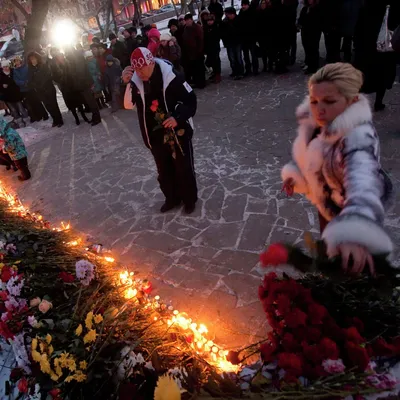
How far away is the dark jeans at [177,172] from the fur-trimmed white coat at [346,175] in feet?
7.64

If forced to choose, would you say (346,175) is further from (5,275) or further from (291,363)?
(5,275)

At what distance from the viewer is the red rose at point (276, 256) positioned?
155cm

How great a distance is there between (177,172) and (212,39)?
7212mm

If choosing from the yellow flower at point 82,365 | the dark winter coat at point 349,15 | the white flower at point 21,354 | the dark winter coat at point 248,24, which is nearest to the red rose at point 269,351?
the yellow flower at point 82,365

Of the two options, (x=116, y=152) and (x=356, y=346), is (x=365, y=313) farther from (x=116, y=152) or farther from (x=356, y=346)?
(x=116, y=152)

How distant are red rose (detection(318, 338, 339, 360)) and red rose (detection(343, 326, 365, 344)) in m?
0.09

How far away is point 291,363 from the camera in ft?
4.85

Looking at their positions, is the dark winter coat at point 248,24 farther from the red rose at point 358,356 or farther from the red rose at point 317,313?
the red rose at point 358,356

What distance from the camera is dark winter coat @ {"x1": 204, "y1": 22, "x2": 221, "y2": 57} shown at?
34.8ft

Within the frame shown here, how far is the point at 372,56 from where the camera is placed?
653 cm

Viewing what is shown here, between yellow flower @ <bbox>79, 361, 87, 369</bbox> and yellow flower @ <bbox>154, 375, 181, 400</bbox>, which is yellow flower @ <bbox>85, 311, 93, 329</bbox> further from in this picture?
yellow flower @ <bbox>154, 375, 181, 400</bbox>

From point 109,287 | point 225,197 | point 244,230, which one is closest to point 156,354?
point 109,287

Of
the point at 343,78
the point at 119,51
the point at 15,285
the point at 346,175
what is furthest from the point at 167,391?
the point at 119,51

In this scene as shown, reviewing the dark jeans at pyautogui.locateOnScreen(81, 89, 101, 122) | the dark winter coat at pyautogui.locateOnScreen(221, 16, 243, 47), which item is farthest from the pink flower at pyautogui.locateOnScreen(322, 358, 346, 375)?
the dark winter coat at pyautogui.locateOnScreen(221, 16, 243, 47)
